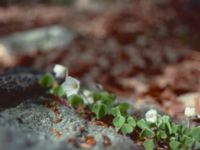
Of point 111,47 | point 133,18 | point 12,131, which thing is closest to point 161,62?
point 111,47

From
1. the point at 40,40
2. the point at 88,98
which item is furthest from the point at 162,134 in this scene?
the point at 40,40

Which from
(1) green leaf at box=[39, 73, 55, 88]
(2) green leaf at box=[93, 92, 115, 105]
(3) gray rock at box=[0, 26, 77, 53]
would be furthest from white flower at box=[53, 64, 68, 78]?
(3) gray rock at box=[0, 26, 77, 53]

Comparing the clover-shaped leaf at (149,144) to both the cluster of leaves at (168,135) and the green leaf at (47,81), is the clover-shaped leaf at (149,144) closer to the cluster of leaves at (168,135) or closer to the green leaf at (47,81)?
the cluster of leaves at (168,135)

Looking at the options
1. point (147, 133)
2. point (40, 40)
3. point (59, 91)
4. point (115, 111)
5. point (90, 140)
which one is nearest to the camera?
point (90, 140)

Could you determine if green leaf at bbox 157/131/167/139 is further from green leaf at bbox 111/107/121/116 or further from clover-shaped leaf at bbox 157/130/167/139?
green leaf at bbox 111/107/121/116

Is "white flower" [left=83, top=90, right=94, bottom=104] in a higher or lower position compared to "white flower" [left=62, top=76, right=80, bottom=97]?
lower

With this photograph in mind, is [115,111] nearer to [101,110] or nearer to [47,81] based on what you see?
[101,110]
